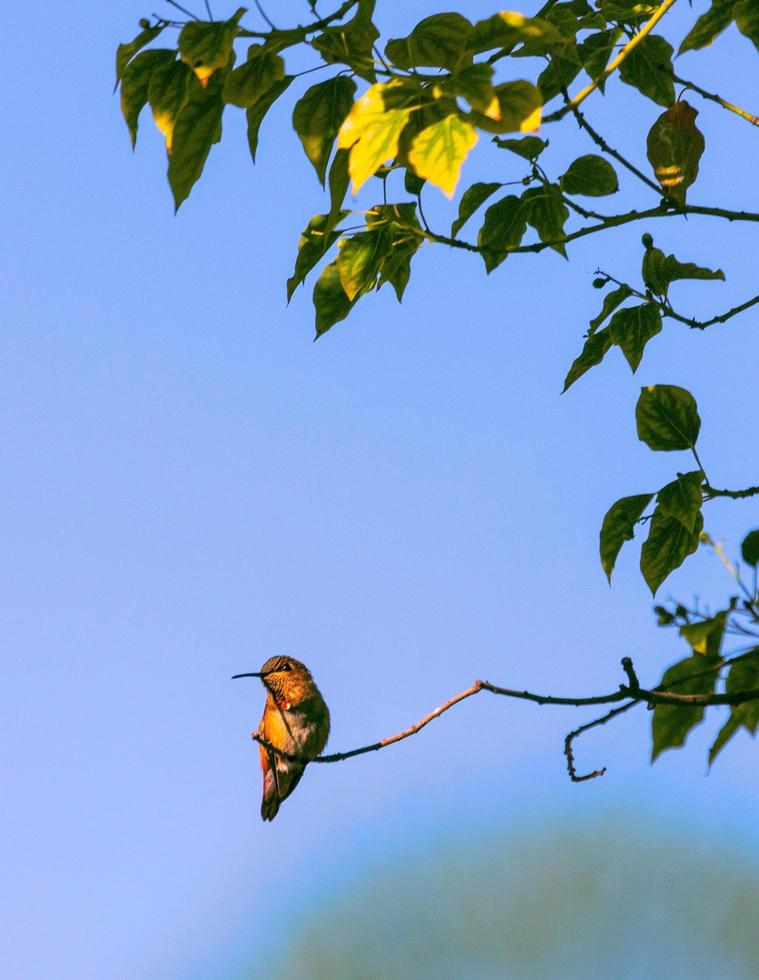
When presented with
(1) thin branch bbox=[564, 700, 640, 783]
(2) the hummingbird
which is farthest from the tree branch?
(2) the hummingbird

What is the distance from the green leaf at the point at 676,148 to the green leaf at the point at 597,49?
8.5 inches

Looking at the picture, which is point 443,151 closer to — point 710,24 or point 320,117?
point 320,117

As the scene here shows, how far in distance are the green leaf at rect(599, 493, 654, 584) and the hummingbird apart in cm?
351

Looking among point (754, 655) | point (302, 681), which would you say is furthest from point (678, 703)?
point (302, 681)

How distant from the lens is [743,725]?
276 centimetres

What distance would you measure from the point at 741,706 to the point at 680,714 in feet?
0.50

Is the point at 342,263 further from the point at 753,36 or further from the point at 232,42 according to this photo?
the point at 753,36

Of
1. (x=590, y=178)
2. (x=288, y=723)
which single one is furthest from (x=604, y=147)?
(x=288, y=723)

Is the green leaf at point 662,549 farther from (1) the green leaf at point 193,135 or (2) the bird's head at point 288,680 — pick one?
(2) the bird's head at point 288,680

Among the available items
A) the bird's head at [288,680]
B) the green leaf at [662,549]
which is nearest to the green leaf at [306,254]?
the green leaf at [662,549]

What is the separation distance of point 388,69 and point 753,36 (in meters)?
1.25

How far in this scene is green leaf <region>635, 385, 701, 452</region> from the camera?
3.17 meters

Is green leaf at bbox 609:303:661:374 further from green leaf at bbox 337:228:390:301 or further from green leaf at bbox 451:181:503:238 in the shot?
green leaf at bbox 337:228:390:301

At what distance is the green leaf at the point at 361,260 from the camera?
3213 millimetres
